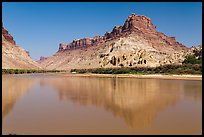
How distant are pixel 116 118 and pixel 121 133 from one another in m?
2.51

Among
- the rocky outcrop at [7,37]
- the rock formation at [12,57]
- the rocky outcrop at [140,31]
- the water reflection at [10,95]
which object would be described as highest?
the rocky outcrop at [140,31]

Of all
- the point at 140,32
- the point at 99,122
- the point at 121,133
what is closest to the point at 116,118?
the point at 99,122

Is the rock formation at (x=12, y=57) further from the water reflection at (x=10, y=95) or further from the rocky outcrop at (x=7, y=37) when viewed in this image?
the water reflection at (x=10, y=95)

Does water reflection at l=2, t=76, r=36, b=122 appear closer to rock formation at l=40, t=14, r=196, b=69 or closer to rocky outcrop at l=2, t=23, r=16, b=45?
rock formation at l=40, t=14, r=196, b=69

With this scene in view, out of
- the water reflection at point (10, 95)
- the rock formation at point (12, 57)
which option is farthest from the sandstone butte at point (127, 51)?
the water reflection at point (10, 95)

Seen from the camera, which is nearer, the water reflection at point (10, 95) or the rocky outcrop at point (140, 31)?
the water reflection at point (10, 95)

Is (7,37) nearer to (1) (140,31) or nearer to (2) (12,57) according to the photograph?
(2) (12,57)

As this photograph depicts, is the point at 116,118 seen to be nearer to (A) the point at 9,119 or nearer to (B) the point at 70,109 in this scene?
(B) the point at 70,109

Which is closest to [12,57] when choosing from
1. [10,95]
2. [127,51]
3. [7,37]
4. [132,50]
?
[7,37]

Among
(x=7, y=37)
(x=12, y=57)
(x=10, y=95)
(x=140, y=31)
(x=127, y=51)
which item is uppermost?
(x=140, y=31)

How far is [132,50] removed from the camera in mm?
120312

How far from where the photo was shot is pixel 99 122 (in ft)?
35.2

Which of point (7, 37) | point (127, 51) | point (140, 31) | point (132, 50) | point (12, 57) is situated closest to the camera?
point (127, 51)

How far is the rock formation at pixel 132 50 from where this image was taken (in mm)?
98188
